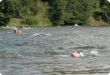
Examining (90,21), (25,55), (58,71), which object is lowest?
(90,21)

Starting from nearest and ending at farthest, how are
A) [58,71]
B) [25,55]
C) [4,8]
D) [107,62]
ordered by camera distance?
[58,71] → [107,62] → [25,55] → [4,8]

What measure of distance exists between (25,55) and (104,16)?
76.5 m

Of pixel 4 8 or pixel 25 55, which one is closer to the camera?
pixel 25 55

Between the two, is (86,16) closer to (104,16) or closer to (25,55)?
(104,16)

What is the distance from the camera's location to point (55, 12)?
99625 mm

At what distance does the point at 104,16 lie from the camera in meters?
105

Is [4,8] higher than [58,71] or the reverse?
the reverse

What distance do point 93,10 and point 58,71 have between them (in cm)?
8207

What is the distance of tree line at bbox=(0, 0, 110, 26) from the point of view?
306 ft

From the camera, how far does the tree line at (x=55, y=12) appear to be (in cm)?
9312

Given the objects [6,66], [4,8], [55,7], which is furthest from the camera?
[55,7]

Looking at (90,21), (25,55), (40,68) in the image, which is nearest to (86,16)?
(90,21)

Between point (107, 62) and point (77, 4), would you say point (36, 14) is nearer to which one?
point (77, 4)

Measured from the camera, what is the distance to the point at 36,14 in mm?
97938
